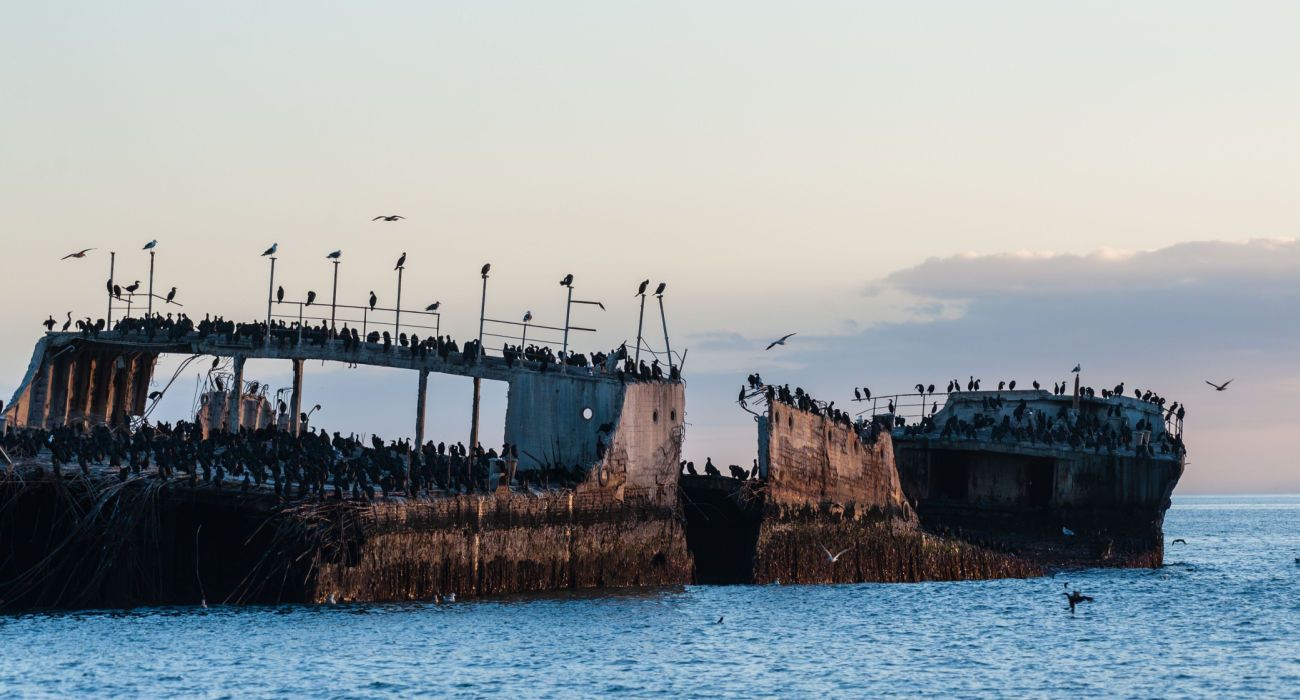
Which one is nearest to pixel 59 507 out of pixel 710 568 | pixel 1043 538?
pixel 710 568

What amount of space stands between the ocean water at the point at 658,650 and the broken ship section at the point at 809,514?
1177 mm

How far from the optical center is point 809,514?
54375 millimetres

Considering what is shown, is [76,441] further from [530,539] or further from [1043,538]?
[1043,538]

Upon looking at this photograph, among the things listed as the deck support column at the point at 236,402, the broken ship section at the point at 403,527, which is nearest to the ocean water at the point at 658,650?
the broken ship section at the point at 403,527

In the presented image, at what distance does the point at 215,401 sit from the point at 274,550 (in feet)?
74.8

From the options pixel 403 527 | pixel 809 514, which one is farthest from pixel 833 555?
pixel 403 527

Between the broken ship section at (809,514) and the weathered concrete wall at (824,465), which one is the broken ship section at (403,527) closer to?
the broken ship section at (809,514)

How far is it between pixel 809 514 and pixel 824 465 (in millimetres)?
1967

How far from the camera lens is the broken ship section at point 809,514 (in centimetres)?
5197

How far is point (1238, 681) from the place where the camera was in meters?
40.5

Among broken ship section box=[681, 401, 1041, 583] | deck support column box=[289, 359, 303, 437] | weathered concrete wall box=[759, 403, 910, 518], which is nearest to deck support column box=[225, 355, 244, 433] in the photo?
deck support column box=[289, 359, 303, 437]

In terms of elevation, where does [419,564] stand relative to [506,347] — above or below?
below

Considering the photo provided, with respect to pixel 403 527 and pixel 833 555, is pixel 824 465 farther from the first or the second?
pixel 403 527

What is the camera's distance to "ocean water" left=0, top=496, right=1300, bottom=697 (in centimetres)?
3672
